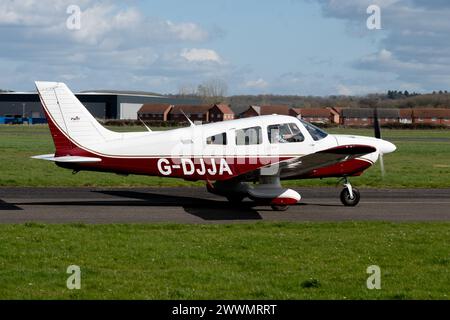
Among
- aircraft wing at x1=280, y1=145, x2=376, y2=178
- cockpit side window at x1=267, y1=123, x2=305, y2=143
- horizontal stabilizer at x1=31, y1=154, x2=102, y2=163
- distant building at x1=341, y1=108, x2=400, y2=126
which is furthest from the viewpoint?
distant building at x1=341, y1=108, x2=400, y2=126

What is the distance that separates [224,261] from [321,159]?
25.2 ft

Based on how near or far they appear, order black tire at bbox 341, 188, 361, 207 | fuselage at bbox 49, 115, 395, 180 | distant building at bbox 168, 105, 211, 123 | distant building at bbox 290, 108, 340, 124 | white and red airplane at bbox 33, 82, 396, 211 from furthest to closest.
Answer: distant building at bbox 168, 105, 211, 123 → distant building at bbox 290, 108, 340, 124 → black tire at bbox 341, 188, 361, 207 → fuselage at bbox 49, 115, 395, 180 → white and red airplane at bbox 33, 82, 396, 211

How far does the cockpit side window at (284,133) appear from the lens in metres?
18.7

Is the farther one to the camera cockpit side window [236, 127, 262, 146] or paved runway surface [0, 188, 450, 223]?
cockpit side window [236, 127, 262, 146]

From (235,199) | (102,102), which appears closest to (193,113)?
(102,102)

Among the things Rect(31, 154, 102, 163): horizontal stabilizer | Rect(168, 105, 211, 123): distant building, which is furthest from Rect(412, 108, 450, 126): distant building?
Rect(31, 154, 102, 163): horizontal stabilizer

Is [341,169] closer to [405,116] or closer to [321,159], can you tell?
[321,159]

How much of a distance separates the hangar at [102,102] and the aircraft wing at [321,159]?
102244mm

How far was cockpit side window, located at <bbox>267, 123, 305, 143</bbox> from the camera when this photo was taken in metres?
18.7

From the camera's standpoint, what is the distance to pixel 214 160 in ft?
61.0

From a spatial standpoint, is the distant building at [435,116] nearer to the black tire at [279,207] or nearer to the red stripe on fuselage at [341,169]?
the red stripe on fuselage at [341,169]

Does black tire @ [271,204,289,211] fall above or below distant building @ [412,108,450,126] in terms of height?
below

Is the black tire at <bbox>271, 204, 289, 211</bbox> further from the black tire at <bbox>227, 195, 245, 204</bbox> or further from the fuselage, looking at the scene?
the black tire at <bbox>227, 195, 245, 204</bbox>

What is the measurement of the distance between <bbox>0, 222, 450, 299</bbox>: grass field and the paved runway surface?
6.13 ft
